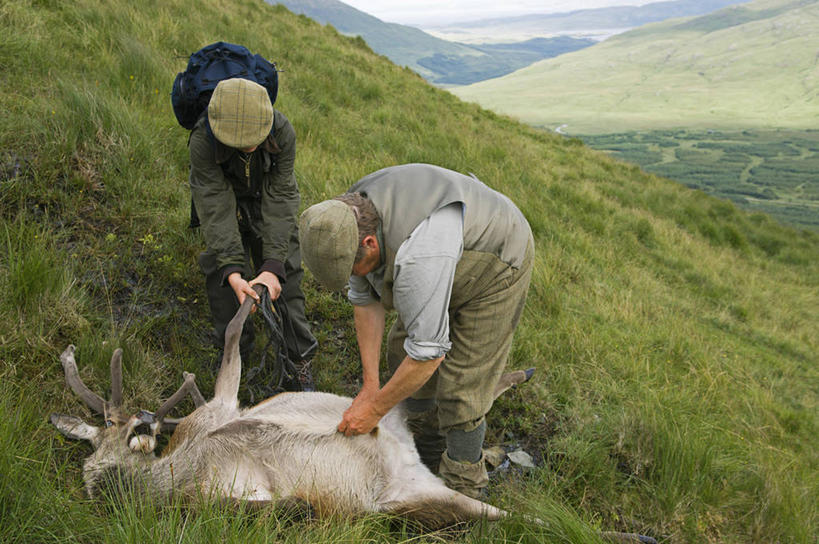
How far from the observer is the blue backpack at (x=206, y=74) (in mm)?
2660

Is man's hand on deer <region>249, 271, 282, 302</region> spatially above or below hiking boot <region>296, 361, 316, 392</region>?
above

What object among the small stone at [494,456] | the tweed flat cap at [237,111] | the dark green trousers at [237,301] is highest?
the tweed flat cap at [237,111]

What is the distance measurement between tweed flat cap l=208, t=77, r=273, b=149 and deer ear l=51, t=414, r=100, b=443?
158cm

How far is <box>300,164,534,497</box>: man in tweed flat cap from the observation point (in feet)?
6.12

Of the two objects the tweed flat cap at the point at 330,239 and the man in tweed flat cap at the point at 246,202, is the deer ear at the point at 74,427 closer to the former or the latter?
the man in tweed flat cap at the point at 246,202

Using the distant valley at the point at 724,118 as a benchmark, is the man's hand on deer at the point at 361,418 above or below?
below

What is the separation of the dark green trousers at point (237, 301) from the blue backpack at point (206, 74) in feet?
2.77

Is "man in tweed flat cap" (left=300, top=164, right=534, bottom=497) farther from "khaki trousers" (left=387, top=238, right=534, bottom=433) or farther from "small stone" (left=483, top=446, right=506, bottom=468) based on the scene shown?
"small stone" (left=483, top=446, right=506, bottom=468)

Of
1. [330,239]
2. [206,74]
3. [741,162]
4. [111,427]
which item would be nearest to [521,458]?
[330,239]

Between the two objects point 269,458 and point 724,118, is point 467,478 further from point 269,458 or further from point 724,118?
point 724,118

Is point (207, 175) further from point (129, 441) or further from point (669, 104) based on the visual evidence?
point (669, 104)

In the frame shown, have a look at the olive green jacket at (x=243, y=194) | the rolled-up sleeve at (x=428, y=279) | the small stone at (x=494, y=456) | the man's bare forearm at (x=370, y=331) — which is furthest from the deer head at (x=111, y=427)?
the small stone at (x=494, y=456)

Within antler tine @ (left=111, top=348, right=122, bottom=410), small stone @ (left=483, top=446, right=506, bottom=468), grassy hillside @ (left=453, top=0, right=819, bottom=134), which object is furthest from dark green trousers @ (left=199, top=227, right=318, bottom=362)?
grassy hillside @ (left=453, top=0, right=819, bottom=134)

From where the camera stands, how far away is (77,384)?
96.7 inches
